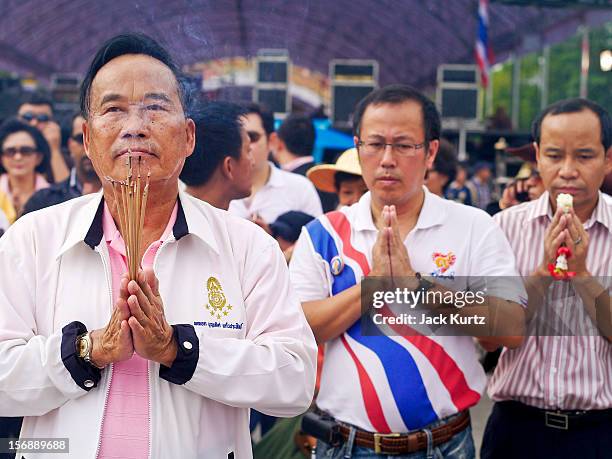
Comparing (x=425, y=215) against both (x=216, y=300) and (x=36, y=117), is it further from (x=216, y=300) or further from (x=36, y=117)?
(x=36, y=117)

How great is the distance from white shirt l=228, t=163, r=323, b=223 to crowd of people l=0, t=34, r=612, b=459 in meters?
0.29

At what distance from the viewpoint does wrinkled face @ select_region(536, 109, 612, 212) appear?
9.21 ft

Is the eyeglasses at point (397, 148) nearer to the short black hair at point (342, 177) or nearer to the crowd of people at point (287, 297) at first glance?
the crowd of people at point (287, 297)

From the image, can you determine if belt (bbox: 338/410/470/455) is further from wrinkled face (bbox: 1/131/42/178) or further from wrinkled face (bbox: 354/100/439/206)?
wrinkled face (bbox: 1/131/42/178)

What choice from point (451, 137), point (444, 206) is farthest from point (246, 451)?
point (451, 137)

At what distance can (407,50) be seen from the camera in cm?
2078

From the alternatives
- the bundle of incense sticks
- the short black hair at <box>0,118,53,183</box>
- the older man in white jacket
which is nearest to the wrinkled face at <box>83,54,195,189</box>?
the older man in white jacket

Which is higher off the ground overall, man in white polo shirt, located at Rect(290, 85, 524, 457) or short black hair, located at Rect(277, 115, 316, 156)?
short black hair, located at Rect(277, 115, 316, 156)

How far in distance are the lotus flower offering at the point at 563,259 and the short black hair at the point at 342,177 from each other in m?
1.56

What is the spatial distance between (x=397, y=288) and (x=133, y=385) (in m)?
1.02

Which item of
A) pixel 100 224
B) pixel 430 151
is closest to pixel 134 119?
pixel 100 224

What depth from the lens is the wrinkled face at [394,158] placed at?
2658 mm

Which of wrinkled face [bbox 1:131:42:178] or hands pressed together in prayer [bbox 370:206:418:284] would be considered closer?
hands pressed together in prayer [bbox 370:206:418:284]

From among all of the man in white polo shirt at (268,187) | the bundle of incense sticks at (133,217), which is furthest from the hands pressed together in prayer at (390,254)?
the man in white polo shirt at (268,187)
